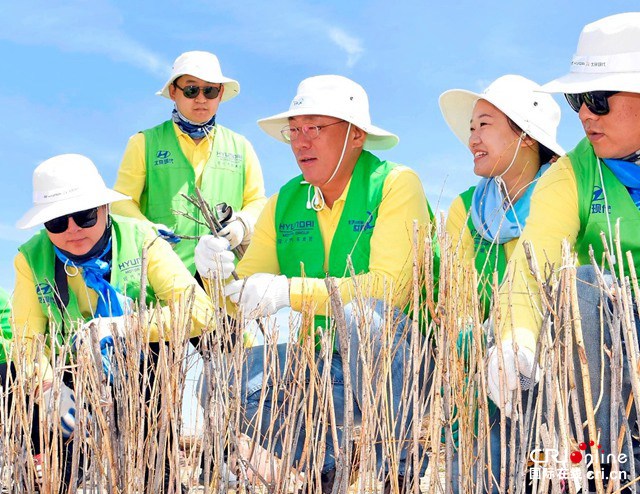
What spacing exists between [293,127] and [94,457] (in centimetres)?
139

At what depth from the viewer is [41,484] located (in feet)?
9.05

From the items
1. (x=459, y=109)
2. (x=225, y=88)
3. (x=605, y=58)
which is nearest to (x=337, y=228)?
(x=459, y=109)

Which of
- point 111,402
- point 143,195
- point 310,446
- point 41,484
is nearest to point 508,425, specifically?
point 310,446

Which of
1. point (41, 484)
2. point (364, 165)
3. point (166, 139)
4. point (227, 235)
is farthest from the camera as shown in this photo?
point (166, 139)

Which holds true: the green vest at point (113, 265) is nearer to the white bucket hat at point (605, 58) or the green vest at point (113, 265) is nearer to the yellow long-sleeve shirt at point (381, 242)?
the yellow long-sleeve shirt at point (381, 242)

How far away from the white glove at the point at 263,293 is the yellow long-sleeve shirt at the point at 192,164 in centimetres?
135

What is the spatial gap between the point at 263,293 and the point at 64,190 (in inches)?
37.0

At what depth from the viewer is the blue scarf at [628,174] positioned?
2475 mm

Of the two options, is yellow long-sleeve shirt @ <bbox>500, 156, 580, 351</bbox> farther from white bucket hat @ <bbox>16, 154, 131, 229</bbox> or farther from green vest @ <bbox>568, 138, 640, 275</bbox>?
white bucket hat @ <bbox>16, 154, 131, 229</bbox>

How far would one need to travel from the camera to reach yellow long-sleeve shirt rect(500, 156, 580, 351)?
2.36 m

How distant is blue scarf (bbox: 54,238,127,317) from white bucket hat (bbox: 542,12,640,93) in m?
1.68

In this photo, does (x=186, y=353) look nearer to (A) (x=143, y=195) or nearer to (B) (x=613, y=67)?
(B) (x=613, y=67)

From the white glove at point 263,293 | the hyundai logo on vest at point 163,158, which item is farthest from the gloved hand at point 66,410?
the hyundai logo on vest at point 163,158

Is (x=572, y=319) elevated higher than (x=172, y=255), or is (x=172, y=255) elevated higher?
(x=172, y=255)
